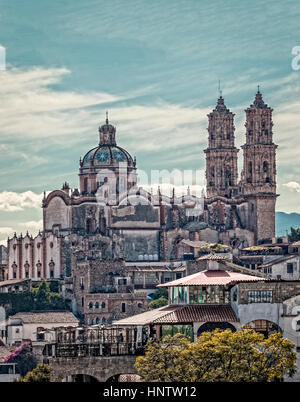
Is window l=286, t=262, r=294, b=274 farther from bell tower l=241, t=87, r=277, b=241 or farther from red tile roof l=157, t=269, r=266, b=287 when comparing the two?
red tile roof l=157, t=269, r=266, b=287

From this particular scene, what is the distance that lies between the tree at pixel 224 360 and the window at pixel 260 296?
668 cm

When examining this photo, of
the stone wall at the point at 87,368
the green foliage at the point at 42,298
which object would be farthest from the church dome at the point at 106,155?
the stone wall at the point at 87,368

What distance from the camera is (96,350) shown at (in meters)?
72.4

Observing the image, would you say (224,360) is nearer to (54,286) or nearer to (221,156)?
(54,286)

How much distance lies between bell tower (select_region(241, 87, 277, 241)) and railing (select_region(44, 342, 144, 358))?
10179 centimetres

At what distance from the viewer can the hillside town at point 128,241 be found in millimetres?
143250

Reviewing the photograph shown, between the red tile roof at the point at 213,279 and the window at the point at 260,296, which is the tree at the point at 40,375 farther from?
the window at the point at 260,296

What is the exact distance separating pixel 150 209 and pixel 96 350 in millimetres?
98159

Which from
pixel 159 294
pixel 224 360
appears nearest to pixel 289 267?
pixel 159 294

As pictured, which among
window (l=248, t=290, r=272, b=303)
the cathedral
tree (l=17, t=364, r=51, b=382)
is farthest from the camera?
the cathedral

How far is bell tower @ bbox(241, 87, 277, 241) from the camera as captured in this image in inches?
6860

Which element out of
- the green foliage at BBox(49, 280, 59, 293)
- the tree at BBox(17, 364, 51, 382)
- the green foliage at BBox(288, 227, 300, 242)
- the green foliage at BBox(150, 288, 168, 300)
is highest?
the green foliage at BBox(288, 227, 300, 242)

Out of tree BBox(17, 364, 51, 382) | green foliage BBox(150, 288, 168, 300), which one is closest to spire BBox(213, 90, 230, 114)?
green foliage BBox(150, 288, 168, 300)
